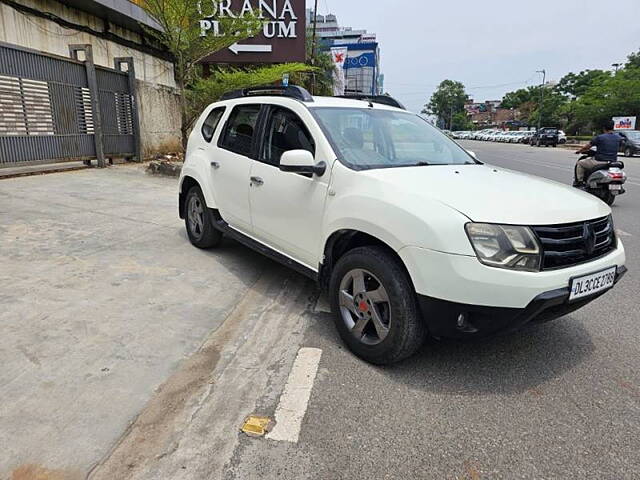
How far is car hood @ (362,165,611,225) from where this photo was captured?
102 inches

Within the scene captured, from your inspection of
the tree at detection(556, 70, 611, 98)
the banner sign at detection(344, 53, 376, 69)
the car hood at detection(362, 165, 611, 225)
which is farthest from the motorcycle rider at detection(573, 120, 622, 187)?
the tree at detection(556, 70, 611, 98)

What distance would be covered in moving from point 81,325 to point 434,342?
2507 millimetres

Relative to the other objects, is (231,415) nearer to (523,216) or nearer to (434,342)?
(434,342)

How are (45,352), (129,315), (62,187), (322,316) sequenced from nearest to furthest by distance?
1. (45,352)
2. (129,315)
3. (322,316)
4. (62,187)

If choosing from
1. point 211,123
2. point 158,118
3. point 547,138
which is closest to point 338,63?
point 547,138

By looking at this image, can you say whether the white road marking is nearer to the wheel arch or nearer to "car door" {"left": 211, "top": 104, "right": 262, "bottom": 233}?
the wheel arch

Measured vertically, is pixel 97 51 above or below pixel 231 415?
above

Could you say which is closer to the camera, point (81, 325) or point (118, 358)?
point (118, 358)

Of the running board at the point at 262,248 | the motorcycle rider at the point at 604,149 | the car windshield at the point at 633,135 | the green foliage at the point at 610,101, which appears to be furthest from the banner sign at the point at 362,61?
the running board at the point at 262,248

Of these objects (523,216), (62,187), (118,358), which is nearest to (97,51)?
(62,187)

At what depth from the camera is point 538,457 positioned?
7.32ft

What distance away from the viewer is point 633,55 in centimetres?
6631

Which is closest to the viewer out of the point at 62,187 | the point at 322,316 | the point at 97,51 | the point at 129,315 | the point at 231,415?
the point at 231,415

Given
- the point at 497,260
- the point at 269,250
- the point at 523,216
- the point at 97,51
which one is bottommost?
the point at 269,250
